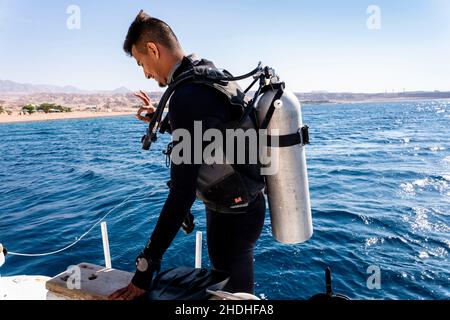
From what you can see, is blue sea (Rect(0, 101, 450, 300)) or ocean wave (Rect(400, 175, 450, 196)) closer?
blue sea (Rect(0, 101, 450, 300))

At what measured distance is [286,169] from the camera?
237 cm

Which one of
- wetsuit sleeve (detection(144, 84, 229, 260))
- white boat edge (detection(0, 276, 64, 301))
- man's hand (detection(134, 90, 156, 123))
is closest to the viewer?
wetsuit sleeve (detection(144, 84, 229, 260))

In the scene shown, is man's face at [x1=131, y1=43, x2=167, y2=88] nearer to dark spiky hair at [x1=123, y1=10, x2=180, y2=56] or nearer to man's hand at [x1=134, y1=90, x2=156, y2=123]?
dark spiky hair at [x1=123, y1=10, x2=180, y2=56]

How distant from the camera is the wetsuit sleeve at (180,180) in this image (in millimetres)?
1702

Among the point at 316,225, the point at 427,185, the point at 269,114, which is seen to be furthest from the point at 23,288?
the point at 427,185

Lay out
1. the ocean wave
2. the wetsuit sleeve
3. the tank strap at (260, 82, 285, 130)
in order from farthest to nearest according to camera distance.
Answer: the ocean wave
the tank strap at (260, 82, 285, 130)
the wetsuit sleeve

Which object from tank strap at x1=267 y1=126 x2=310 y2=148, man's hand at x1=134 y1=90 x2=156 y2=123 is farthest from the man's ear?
tank strap at x1=267 y1=126 x2=310 y2=148

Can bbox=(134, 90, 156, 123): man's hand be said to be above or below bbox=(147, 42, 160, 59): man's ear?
below

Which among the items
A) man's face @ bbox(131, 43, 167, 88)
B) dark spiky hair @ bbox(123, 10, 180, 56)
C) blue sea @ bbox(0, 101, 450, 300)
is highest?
dark spiky hair @ bbox(123, 10, 180, 56)

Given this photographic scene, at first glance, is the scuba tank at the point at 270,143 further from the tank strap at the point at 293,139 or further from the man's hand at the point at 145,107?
the man's hand at the point at 145,107

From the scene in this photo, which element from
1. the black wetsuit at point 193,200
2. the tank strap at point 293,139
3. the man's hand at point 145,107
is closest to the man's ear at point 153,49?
the black wetsuit at point 193,200

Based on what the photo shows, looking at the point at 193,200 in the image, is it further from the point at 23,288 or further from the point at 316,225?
the point at 316,225

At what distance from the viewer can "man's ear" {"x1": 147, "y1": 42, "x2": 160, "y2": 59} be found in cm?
198

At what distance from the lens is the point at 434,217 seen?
785cm
